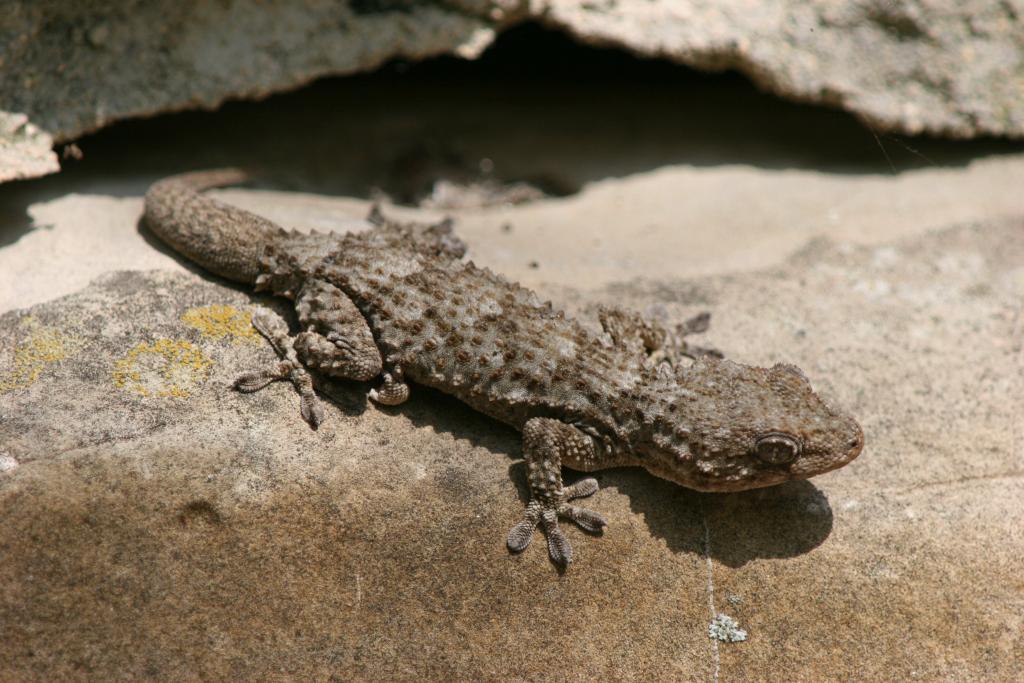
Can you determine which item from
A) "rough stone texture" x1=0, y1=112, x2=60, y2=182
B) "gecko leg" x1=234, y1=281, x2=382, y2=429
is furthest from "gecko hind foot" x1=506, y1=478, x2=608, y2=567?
"rough stone texture" x1=0, y1=112, x2=60, y2=182

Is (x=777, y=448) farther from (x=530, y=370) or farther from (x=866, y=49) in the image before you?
(x=866, y=49)

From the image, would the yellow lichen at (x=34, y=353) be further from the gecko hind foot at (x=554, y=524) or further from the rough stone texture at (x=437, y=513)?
the gecko hind foot at (x=554, y=524)

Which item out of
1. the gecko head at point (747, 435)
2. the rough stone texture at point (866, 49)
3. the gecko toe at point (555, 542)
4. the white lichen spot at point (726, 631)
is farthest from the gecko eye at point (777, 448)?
the rough stone texture at point (866, 49)

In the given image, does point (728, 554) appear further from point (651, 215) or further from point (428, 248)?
A: point (651, 215)

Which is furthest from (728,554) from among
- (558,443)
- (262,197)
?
(262,197)

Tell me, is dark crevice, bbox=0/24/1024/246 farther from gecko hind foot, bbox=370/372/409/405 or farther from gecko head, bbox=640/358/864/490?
gecko head, bbox=640/358/864/490

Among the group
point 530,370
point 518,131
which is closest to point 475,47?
point 518,131

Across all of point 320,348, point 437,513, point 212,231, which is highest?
point 212,231
